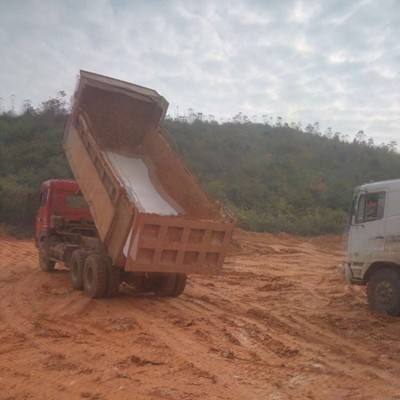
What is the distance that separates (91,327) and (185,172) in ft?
13.1

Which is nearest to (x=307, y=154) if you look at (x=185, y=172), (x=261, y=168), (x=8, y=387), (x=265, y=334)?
(x=261, y=168)

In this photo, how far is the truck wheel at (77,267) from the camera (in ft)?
33.5

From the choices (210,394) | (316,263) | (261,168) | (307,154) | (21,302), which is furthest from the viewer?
(307,154)

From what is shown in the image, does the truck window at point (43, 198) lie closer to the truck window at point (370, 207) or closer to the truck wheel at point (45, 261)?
the truck wheel at point (45, 261)

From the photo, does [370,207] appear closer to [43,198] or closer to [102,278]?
[102,278]

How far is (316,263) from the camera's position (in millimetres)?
18344

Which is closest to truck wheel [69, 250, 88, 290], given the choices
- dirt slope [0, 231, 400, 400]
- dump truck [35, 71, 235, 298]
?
dump truck [35, 71, 235, 298]

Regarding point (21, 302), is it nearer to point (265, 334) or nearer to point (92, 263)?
point (92, 263)

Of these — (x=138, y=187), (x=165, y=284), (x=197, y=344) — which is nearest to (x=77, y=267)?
(x=165, y=284)

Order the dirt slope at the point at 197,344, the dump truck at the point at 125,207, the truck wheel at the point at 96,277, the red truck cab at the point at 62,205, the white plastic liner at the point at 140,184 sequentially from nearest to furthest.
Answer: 1. the dirt slope at the point at 197,344
2. the dump truck at the point at 125,207
3. the truck wheel at the point at 96,277
4. the white plastic liner at the point at 140,184
5. the red truck cab at the point at 62,205

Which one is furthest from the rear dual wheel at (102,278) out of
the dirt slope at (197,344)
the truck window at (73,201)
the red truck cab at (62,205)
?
the truck window at (73,201)

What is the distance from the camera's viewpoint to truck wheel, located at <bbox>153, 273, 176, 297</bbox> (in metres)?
10.2

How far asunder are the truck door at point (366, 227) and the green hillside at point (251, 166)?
17.6 meters

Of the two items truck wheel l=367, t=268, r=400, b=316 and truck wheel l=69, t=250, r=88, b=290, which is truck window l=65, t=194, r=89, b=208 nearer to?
truck wheel l=69, t=250, r=88, b=290
